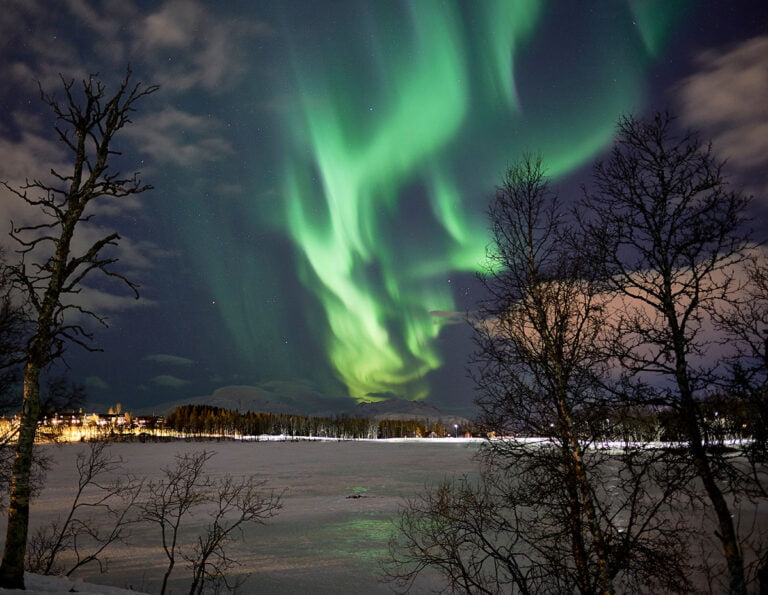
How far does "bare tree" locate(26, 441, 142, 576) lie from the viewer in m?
18.3

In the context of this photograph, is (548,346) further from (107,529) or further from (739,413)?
(107,529)

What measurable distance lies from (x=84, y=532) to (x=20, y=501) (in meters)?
24.8

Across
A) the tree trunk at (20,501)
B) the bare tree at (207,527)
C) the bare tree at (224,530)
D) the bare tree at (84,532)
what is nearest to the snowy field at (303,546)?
the bare tree at (224,530)

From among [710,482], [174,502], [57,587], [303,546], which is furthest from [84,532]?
[710,482]

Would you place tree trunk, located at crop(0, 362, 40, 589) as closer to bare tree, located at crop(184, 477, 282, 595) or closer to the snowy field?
bare tree, located at crop(184, 477, 282, 595)

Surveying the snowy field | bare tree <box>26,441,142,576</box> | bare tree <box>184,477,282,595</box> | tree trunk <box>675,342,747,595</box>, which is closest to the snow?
bare tree <box>26,441,142,576</box>

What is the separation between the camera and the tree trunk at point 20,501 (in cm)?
1022

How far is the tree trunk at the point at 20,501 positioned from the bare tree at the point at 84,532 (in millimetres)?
5201

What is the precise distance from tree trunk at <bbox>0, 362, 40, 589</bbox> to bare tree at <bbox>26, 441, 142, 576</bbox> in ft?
17.1

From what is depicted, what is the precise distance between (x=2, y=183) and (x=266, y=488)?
142 feet

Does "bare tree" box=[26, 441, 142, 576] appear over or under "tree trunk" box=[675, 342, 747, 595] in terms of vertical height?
under

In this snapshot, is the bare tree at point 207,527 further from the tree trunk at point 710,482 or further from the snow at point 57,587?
the tree trunk at point 710,482

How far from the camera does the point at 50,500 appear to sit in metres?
41.9

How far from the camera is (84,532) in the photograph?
99.1 ft
